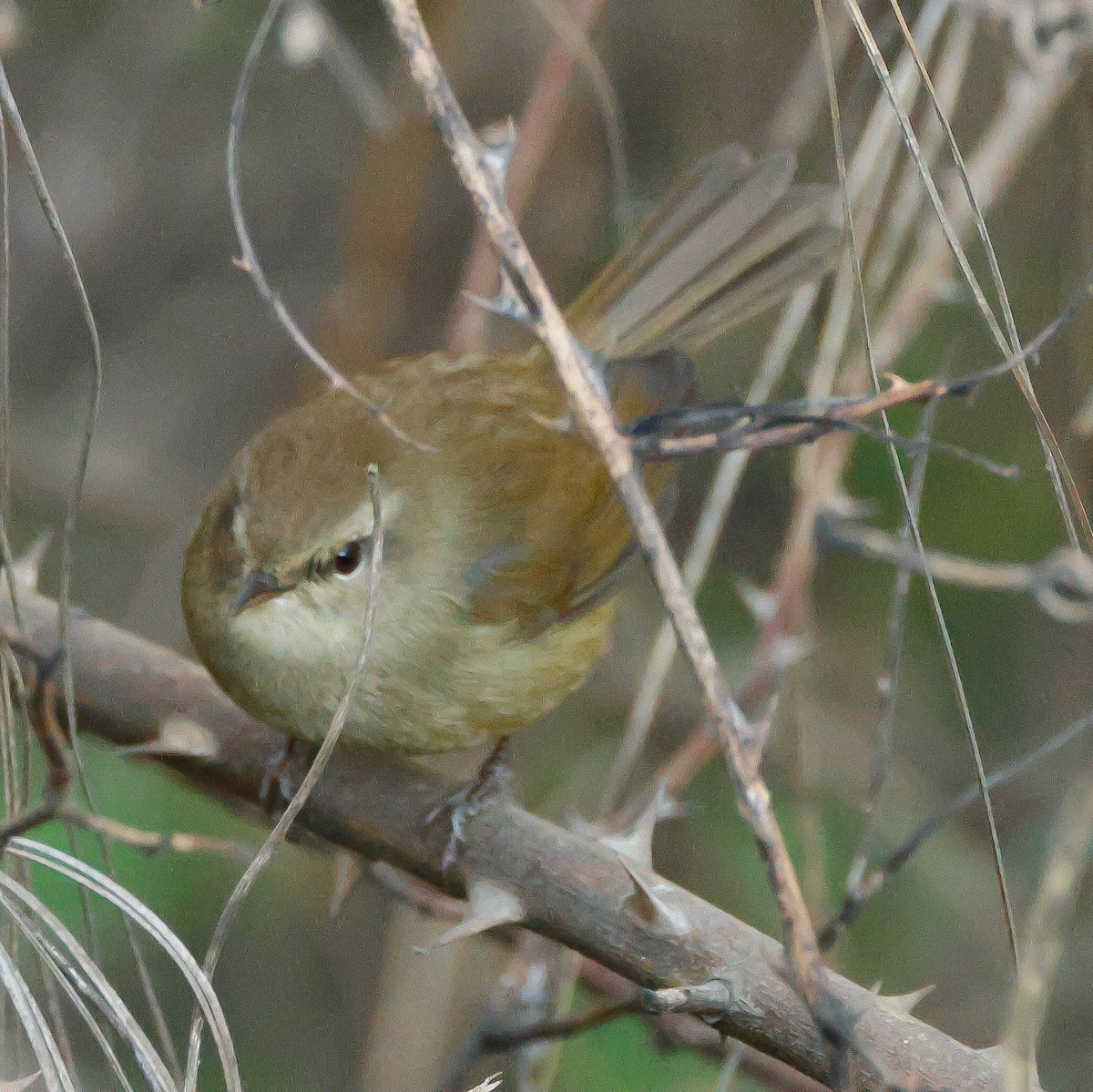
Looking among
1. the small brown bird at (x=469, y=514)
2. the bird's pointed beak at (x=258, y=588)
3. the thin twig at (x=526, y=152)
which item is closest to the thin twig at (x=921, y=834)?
the small brown bird at (x=469, y=514)

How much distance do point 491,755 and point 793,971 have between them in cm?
168

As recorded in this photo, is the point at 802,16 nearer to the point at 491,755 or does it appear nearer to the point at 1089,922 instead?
the point at 491,755

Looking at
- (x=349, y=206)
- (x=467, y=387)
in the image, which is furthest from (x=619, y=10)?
(x=467, y=387)

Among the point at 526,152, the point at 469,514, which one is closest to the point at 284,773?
the point at 469,514

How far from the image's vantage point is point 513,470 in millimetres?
2873

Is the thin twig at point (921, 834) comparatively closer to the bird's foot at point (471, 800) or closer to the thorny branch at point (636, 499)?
the thorny branch at point (636, 499)

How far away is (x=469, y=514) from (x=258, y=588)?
0.56m

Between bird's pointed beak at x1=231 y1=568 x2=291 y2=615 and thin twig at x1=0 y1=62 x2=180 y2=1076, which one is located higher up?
thin twig at x1=0 y1=62 x2=180 y2=1076

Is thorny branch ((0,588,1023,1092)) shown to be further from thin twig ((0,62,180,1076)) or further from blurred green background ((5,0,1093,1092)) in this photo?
blurred green background ((5,0,1093,1092))

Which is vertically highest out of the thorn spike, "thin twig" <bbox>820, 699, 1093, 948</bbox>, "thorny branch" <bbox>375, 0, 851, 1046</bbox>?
"thorny branch" <bbox>375, 0, 851, 1046</bbox>

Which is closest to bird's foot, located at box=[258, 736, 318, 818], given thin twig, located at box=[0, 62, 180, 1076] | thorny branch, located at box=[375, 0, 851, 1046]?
thin twig, located at box=[0, 62, 180, 1076]

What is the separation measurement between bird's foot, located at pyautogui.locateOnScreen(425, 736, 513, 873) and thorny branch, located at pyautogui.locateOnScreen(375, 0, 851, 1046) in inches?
31.5

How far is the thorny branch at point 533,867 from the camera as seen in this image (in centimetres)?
166

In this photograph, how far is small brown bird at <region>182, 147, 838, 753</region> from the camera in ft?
7.95
